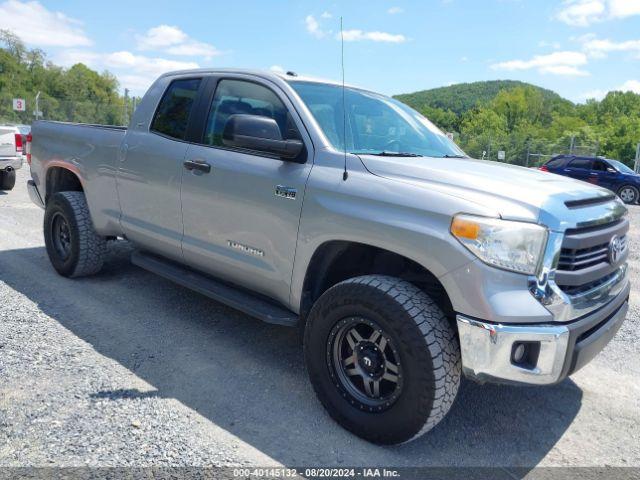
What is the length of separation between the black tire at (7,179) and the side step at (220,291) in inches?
281

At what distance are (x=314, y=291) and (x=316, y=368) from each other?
1.57ft

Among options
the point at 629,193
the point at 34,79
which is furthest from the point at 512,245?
the point at 34,79

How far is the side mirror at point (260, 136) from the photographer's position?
3104 millimetres

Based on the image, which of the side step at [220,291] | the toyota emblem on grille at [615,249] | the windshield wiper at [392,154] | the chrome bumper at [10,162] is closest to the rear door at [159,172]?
the side step at [220,291]

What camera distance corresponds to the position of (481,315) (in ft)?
8.00

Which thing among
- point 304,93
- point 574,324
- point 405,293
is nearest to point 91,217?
point 304,93

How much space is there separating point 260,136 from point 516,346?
5.98 feet

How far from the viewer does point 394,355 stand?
270cm

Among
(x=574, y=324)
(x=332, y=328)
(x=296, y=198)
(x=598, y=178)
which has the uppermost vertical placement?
(x=296, y=198)

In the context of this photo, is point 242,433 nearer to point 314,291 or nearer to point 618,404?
point 314,291

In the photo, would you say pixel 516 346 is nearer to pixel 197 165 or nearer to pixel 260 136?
pixel 260 136

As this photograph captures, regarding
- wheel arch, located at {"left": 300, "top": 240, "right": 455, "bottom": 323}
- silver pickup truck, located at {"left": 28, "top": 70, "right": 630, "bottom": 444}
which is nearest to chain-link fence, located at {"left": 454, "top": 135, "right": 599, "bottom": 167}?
silver pickup truck, located at {"left": 28, "top": 70, "right": 630, "bottom": 444}

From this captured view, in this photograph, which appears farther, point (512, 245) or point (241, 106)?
point (241, 106)

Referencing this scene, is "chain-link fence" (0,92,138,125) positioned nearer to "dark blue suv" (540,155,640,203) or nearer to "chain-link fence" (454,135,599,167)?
"chain-link fence" (454,135,599,167)
